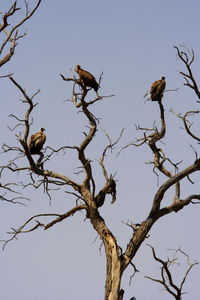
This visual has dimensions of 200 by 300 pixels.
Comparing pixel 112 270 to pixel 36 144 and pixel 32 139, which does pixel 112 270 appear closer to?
pixel 36 144

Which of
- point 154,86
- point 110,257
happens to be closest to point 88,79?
point 154,86

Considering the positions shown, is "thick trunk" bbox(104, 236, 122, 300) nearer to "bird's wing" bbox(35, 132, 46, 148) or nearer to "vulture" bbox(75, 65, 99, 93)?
"bird's wing" bbox(35, 132, 46, 148)

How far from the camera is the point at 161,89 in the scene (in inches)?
355

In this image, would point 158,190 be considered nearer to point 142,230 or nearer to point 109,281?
point 142,230

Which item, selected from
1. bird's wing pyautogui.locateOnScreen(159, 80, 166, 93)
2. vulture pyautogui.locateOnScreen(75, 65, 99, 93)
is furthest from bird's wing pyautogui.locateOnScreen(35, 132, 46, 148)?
bird's wing pyautogui.locateOnScreen(159, 80, 166, 93)

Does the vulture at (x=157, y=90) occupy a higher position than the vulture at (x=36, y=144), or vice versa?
the vulture at (x=157, y=90)

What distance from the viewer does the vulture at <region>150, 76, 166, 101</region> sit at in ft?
29.0

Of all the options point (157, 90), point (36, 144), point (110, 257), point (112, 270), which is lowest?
point (112, 270)

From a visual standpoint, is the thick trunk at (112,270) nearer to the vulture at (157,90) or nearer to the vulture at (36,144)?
the vulture at (36,144)

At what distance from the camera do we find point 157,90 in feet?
29.3

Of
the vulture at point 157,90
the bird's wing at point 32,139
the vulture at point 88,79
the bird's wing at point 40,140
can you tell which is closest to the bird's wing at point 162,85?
the vulture at point 157,90

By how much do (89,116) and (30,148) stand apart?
1.20 meters

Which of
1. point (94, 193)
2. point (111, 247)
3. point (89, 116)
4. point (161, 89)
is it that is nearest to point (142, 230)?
point (111, 247)

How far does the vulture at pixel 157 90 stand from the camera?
8828mm
